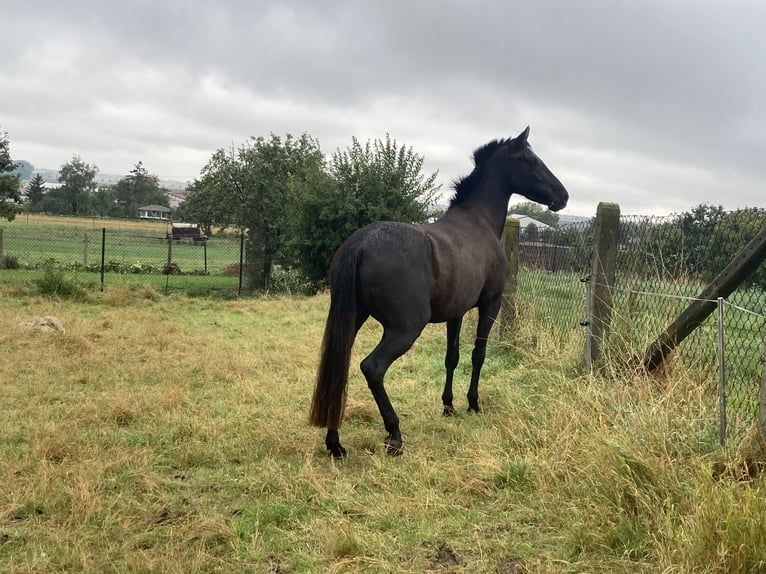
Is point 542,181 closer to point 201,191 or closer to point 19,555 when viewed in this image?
point 19,555

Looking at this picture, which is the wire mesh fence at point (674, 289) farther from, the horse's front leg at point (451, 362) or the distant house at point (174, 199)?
the distant house at point (174, 199)

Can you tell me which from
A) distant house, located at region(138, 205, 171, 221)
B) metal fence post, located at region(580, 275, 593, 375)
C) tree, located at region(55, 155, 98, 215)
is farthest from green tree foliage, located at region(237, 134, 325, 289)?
distant house, located at region(138, 205, 171, 221)

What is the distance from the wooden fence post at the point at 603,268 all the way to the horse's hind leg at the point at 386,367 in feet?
6.74

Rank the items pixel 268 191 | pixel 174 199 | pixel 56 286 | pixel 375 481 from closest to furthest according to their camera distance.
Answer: pixel 375 481
pixel 56 286
pixel 268 191
pixel 174 199

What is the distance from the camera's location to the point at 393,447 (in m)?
3.77

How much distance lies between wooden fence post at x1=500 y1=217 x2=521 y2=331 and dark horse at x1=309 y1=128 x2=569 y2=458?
7.94ft

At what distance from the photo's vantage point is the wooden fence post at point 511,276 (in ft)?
24.5

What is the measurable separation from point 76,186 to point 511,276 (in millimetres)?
76041

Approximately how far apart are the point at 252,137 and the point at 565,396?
21003mm

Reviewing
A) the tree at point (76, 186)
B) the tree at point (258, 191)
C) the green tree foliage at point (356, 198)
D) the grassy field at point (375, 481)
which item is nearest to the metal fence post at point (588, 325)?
the grassy field at point (375, 481)

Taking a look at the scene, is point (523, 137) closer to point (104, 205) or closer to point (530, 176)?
point (530, 176)

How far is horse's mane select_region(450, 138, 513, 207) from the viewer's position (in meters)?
5.00

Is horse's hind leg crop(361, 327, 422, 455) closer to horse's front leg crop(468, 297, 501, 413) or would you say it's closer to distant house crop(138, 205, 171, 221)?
horse's front leg crop(468, 297, 501, 413)

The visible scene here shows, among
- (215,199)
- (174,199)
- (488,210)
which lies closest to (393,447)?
(488,210)
